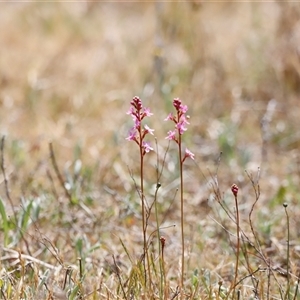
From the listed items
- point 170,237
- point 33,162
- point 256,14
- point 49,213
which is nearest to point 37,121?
point 33,162

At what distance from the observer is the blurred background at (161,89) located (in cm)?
300

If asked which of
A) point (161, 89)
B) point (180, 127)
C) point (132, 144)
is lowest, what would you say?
point (180, 127)

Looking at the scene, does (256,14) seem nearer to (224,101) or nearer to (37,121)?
(224,101)

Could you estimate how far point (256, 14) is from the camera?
4395 millimetres

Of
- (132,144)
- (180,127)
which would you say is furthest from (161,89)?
(180,127)

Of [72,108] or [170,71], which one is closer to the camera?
[72,108]

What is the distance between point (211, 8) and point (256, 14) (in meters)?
0.83

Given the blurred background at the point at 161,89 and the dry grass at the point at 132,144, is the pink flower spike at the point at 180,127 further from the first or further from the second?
the blurred background at the point at 161,89

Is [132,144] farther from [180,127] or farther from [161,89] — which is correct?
[180,127]

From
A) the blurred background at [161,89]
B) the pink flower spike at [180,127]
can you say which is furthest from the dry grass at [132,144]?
the pink flower spike at [180,127]

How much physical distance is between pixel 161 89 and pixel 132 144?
492 millimetres

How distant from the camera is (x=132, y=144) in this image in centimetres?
307

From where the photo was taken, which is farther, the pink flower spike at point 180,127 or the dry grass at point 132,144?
the dry grass at point 132,144

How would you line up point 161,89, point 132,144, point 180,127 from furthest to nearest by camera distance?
1. point 161,89
2. point 132,144
3. point 180,127
